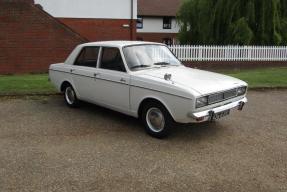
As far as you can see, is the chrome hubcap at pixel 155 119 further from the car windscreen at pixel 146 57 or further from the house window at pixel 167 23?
the house window at pixel 167 23

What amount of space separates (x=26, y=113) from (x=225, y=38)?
58.3 ft

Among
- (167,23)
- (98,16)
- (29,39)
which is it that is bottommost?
(29,39)

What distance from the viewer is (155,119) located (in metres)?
6.75

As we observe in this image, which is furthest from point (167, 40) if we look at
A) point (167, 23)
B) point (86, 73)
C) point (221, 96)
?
point (221, 96)

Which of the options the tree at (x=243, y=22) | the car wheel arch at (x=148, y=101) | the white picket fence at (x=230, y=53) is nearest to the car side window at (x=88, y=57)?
the car wheel arch at (x=148, y=101)

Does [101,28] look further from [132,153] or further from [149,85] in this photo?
[132,153]

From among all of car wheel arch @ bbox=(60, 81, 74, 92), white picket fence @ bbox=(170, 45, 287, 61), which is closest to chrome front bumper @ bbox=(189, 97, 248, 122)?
car wheel arch @ bbox=(60, 81, 74, 92)

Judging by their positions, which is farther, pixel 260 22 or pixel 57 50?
pixel 260 22

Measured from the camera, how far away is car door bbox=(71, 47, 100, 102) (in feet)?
26.2

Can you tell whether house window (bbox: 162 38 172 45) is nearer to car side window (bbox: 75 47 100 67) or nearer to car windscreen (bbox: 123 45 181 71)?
car side window (bbox: 75 47 100 67)

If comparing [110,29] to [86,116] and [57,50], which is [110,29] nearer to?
[57,50]

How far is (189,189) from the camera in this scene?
15.6 feet

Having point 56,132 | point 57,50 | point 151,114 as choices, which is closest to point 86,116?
point 56,132

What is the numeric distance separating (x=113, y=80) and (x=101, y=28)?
724 inches
